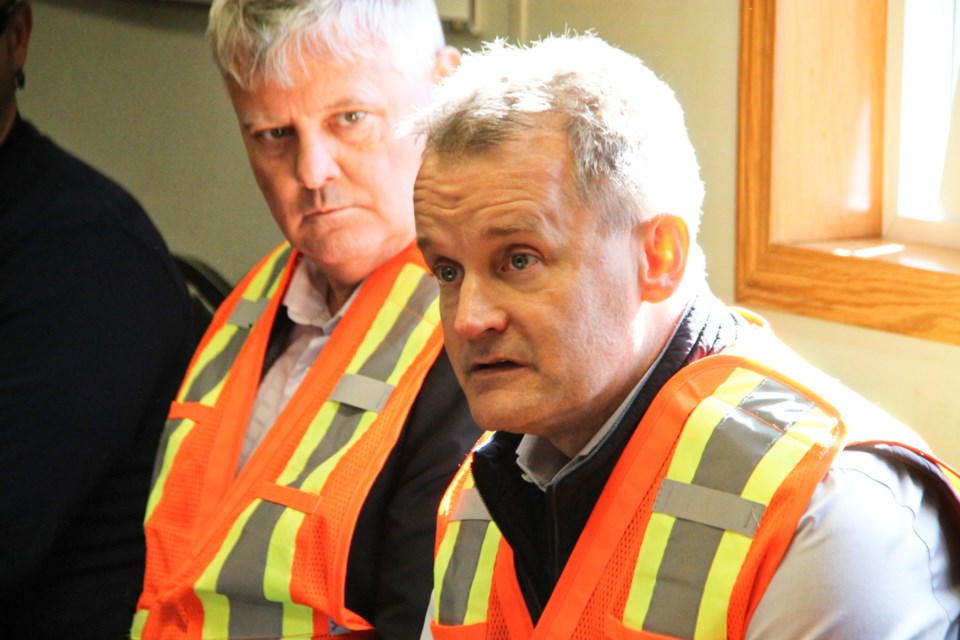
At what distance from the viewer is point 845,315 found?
197 centimetres

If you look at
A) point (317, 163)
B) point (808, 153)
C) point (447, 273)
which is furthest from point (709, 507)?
point (808, 153)

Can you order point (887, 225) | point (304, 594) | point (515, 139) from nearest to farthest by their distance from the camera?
point (515, 139) < point (304, 594) < point (887, 225)

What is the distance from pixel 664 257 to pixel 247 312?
106cm

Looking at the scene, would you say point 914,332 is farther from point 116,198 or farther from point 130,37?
point 130,37

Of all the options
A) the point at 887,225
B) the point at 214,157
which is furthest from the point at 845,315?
the point at 214,157

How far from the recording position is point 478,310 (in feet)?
4.27

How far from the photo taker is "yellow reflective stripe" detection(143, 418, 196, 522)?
81.4 inches

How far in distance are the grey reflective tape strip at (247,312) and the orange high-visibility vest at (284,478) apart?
0.04 metres

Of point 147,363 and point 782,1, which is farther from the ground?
point 782,1

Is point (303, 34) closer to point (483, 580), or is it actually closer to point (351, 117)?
point (351, 117)

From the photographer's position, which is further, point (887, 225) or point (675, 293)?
point (887, 225)

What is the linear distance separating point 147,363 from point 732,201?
3.41ft

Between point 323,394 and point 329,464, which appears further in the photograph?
point 323,394

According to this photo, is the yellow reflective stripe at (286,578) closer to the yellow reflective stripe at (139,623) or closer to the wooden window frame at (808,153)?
the yellow reflective stripe at (139,623)
